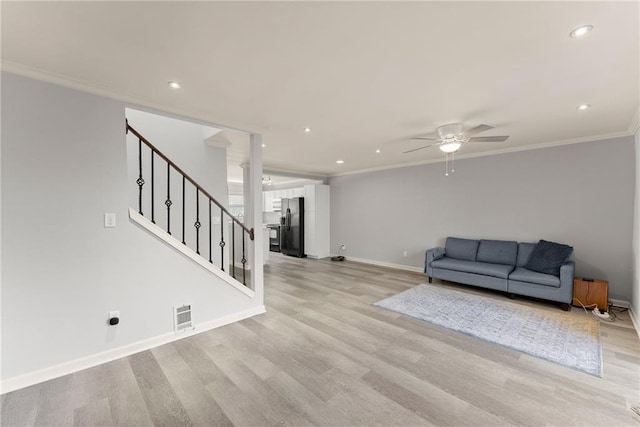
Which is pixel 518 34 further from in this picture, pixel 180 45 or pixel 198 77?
pixel 198 77

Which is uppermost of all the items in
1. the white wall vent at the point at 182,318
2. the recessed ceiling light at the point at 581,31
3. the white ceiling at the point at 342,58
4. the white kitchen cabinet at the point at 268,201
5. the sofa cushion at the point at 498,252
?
the white ceiling at the point at 342,58

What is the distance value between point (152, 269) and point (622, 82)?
478 cm

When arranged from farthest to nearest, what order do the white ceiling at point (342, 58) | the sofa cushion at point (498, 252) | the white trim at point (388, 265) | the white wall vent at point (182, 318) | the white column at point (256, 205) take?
the white trim at point (388, 265) → the sofa cushion at point (498, 252) → the white column at point (256, 205) → the white wall vent at point (182, 318) → the white ceiling at point (342, 58)

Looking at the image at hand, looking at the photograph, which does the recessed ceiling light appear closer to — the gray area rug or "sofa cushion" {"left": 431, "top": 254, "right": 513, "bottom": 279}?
the gray area rug

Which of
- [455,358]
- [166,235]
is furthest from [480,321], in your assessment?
[166,235]

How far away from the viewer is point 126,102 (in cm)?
253

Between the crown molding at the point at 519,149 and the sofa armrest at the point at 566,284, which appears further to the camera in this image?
the crown molding at the point at 519,149

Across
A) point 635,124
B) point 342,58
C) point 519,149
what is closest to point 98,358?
point 342,58

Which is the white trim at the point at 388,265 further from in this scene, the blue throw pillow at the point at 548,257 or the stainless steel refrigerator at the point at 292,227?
the blue throw pillow at the point at 548,257

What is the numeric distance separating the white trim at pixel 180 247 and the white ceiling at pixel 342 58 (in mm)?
1203

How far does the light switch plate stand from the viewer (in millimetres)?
2410

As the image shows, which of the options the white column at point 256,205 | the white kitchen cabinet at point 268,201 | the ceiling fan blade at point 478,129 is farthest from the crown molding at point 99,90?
the white kitchen cabinet at point 268,201

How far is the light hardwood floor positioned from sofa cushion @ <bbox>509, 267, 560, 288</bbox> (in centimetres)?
73

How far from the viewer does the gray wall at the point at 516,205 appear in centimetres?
380
